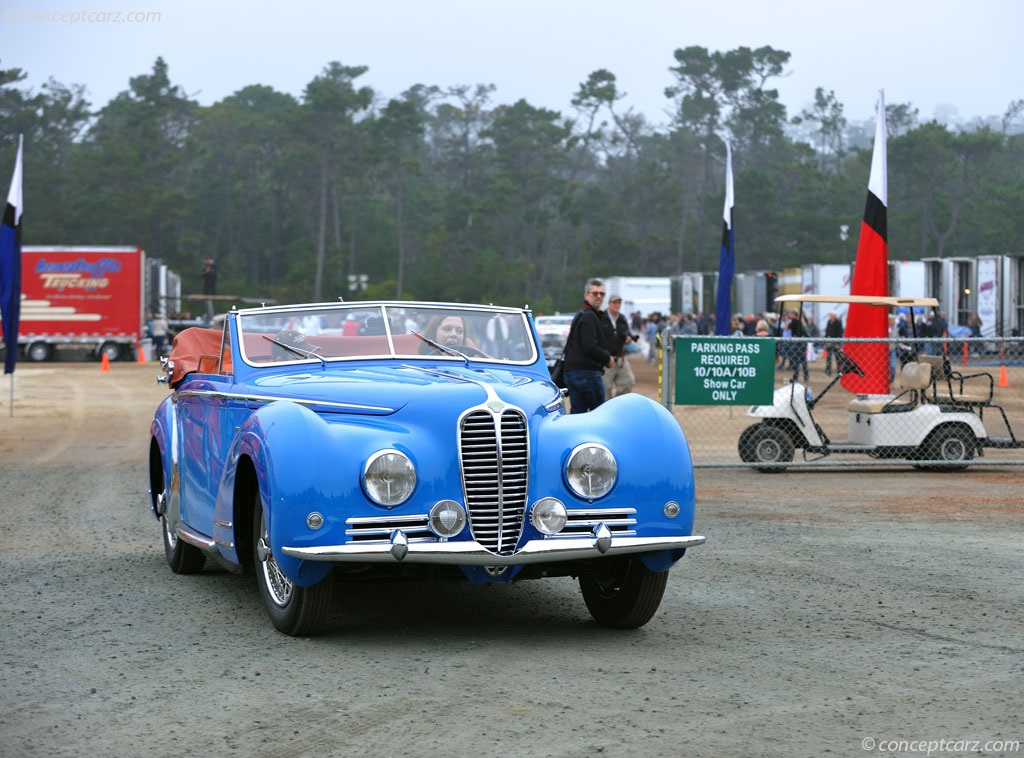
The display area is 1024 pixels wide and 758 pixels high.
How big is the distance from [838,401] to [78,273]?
1424 inches

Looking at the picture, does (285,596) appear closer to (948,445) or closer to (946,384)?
(948,445)

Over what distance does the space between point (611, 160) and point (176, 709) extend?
439ft

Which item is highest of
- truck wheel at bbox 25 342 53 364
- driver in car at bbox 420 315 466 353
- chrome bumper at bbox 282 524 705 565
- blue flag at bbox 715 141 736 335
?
blue flag at bbox 715 141 736 335

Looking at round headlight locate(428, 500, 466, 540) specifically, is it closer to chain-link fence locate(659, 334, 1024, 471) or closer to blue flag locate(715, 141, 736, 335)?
chain-link fence locate(659, 334, 1024, 471)

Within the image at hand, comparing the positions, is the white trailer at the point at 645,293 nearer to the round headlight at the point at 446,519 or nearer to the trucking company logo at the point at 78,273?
the trucking company logo at the point at 78,273

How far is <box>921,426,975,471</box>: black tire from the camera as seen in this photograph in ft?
52.9

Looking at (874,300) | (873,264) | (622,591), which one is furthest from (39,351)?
(622,591)

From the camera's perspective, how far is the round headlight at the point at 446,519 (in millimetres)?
6547

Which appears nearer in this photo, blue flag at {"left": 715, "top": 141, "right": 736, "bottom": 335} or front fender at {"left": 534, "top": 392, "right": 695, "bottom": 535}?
front fender at {"left": 534, "top": 392, "right": 695, "bottom": 535}

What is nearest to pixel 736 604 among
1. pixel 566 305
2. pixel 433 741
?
pixel 433 741

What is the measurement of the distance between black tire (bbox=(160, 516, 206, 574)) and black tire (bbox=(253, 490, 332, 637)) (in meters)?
1.74

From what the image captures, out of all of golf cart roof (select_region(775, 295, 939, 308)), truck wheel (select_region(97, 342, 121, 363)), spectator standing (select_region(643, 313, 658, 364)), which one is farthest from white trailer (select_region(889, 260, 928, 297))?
golf cart roof (select_region(775, 295, 939, 308))

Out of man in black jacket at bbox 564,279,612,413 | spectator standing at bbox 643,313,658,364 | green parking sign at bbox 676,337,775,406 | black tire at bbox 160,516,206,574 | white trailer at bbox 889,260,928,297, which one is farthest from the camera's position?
spectator standing at bbox 643,313,658,364

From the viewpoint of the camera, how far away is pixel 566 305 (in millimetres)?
109938
